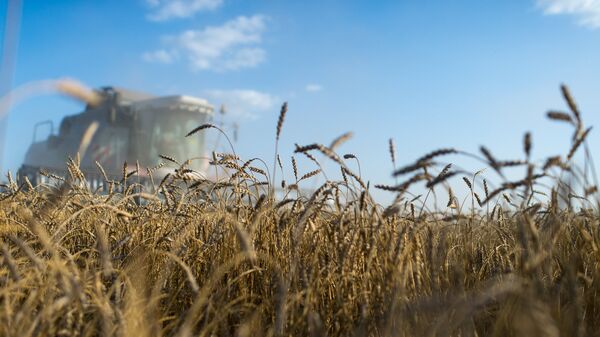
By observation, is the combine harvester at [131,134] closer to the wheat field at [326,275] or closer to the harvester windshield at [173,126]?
the harvester windshield at [173,126]

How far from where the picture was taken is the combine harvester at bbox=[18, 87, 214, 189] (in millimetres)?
14008

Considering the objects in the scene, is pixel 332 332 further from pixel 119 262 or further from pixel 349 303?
pixel 119 262

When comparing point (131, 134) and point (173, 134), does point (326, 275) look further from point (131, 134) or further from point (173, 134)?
point (131, 134)

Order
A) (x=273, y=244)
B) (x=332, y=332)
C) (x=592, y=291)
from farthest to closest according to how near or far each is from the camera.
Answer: (x=273, y=244), (x=592, y=291), (x=332, y=332)

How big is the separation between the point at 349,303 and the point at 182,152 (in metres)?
12.8

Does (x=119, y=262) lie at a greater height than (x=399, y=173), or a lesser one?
lesser

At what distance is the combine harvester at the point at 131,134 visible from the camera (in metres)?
14.0

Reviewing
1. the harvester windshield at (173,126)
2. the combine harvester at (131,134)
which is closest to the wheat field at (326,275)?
the combine harvester at (131,134)

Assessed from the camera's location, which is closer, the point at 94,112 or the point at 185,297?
the point at 185,297

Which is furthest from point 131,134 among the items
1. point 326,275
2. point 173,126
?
point 326,275

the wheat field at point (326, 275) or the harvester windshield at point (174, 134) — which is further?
the harvester windshield at point (174, 134)

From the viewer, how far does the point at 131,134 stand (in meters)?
14.9

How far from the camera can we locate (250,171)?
2.72 metres

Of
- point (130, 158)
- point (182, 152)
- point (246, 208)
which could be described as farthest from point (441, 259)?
point (130, 158)
